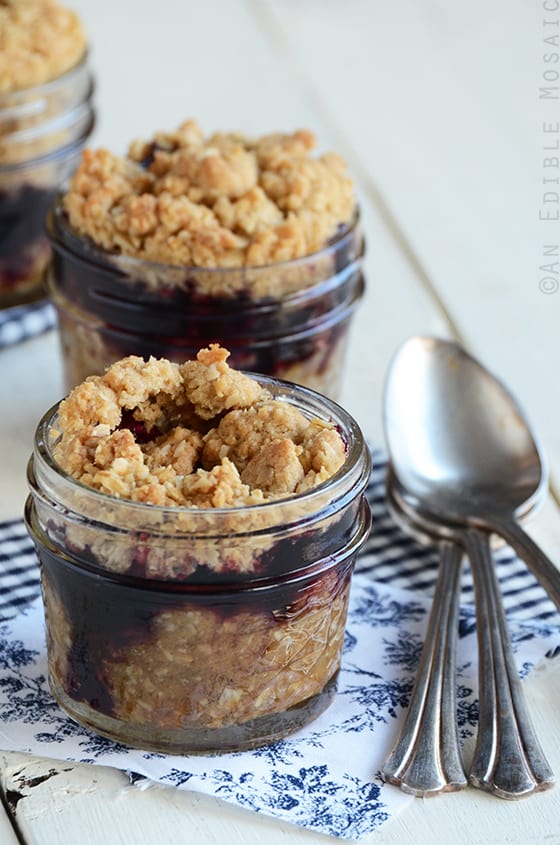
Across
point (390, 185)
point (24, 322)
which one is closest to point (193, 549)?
point (24, 322)

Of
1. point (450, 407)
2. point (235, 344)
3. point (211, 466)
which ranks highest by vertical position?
point (211, 466)

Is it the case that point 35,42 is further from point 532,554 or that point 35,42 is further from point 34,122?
point 532,554

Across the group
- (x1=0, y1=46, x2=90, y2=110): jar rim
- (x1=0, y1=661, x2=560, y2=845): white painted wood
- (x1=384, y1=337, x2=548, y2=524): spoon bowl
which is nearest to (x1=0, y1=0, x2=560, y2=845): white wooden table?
(x1=0, y1=661, x2=560, y2=845): white painted wood

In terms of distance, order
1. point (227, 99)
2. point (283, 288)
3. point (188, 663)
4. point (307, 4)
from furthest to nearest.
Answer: point (307, 4)
point (227, 99)
point (283, 288)
point (188, 663)

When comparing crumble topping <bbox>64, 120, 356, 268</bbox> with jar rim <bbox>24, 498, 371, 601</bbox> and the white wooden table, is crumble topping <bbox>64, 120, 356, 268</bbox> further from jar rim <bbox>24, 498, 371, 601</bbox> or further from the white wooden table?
jar rim <bbox>24, 498, 371, 601</bbox>

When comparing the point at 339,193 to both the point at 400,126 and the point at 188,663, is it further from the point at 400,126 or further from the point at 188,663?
the point at 400,126

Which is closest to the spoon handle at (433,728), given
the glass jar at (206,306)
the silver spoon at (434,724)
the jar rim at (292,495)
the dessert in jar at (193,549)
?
the silver spoon at (434,724)

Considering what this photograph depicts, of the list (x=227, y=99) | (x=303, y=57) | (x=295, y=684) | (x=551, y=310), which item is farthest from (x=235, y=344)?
(x=303, y=57)
